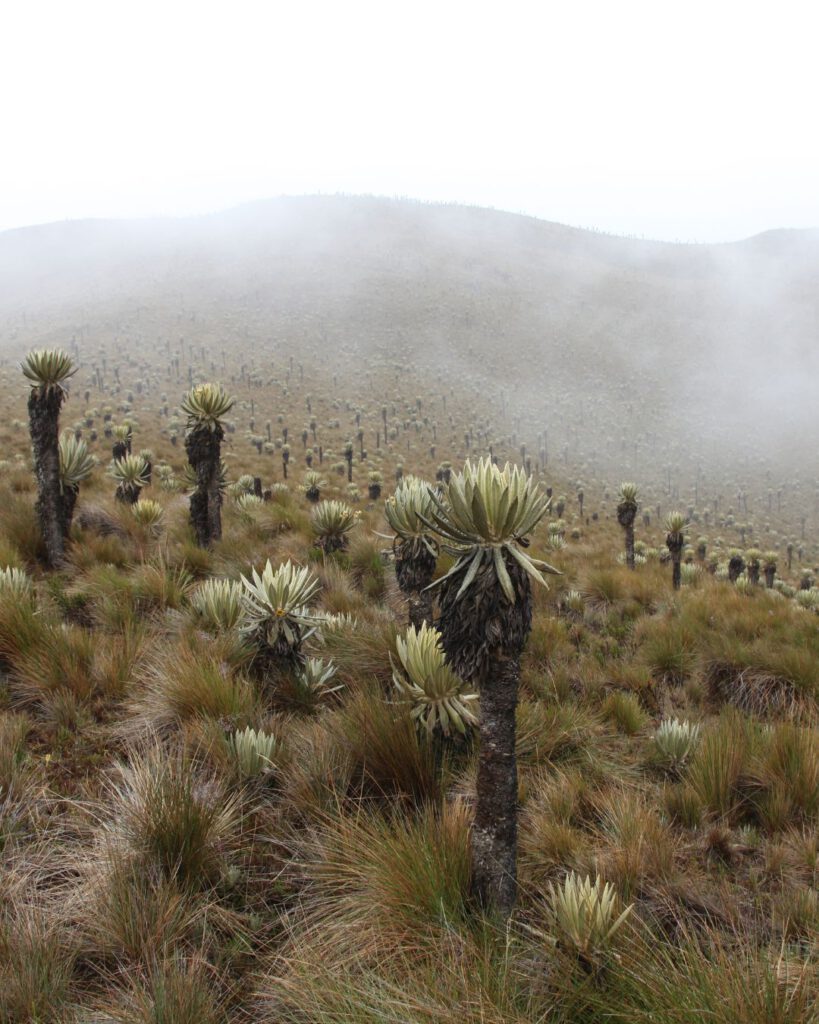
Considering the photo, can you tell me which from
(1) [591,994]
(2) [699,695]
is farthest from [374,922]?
(2) [699,695]

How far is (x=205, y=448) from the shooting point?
9.06 m

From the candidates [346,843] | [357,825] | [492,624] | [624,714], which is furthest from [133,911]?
[624,714]

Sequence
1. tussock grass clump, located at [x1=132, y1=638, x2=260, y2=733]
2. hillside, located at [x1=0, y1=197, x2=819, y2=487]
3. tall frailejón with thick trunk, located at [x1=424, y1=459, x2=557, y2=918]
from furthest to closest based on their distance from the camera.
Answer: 1. hillside, located at [x1=0, y1=197, x2=819, y2=487]
2. tussock grass clump, located at [x1=132, y1=638, x2=260, y2=733]
3. tall frailejón with thick trunk, located at [x1=424, y1=459, x2=557, y2=918]

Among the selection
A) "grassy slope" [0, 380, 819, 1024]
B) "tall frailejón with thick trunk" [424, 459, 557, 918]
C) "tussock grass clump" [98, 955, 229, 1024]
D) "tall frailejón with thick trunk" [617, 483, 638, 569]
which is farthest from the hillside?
"tussock grass clump" [98, 955, 229, 1024]

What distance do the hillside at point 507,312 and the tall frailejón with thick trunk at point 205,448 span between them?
1875 inches

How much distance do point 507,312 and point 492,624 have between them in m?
102

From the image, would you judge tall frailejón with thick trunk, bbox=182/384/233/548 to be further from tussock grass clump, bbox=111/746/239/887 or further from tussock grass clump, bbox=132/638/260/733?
tussock grass clump, bbox=111/746/239/887

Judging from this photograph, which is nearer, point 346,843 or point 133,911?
point 133,911

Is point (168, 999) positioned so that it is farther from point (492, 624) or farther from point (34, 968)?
point (492, 624)

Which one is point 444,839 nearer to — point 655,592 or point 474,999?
point 474,999

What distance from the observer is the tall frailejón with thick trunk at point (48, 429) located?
7.70m

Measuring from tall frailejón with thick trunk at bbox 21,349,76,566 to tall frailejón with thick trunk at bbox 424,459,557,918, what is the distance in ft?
22.3

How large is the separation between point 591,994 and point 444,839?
105cm

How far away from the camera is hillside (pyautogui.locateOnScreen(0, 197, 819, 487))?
222 feet
